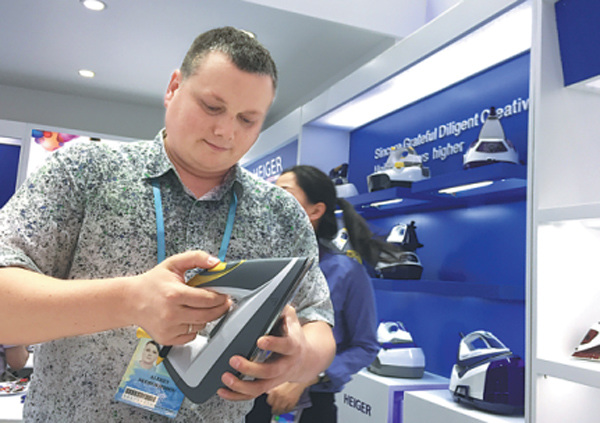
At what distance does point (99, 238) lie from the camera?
0.85m

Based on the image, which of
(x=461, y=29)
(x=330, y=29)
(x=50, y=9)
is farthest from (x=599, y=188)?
(x=50, y=9)

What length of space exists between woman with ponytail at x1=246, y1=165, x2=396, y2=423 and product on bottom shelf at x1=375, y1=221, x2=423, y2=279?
43cm

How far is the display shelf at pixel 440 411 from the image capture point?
1.82 m

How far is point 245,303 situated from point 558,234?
124 centimetres

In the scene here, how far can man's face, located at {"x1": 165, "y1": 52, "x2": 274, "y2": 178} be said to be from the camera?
0.89 meters

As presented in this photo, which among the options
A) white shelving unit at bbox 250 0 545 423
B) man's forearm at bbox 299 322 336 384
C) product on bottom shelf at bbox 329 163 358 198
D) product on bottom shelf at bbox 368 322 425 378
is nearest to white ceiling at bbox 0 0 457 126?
white shelving unit at bbox 250 0 545 423

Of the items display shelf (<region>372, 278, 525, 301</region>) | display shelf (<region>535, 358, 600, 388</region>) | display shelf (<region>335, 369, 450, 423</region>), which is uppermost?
display shelf (<region>372, 278, 525, 301</region>)

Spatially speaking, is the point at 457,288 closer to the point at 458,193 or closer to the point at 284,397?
the point at 458,193

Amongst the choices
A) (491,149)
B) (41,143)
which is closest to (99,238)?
(491,149)

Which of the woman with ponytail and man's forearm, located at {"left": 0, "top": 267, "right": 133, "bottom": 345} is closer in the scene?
man's forearm, located at {"left": 0, "top": 267, "right": 133, "bottom": 345}

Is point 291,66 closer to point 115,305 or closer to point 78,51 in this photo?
point 78,51

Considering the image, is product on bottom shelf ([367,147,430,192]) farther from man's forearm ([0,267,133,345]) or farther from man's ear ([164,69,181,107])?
man's forearm ([0,267,133,345])

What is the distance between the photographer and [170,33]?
151 inches

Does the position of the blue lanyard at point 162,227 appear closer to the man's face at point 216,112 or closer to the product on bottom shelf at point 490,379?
the man's face at point 216,112
